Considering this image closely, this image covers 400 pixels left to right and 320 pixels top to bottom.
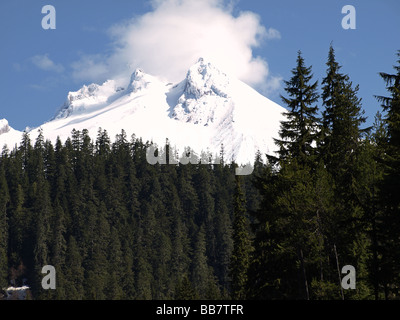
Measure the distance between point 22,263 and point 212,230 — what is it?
149ft

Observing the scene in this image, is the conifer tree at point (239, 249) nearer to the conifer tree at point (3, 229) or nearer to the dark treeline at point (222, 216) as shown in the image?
the dark treeline at point (222, 216)

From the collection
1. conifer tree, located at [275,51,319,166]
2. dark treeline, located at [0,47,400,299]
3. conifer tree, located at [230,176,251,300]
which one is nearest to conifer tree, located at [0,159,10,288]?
dark treeline, located at [0,47,400,299]

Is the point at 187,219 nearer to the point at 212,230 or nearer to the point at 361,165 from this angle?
the point at 212,230

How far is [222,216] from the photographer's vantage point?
5261 inches

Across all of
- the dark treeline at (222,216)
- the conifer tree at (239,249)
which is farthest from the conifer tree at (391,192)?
the conifer tree at (239,249)

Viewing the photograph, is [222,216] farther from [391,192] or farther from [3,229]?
[391,192]

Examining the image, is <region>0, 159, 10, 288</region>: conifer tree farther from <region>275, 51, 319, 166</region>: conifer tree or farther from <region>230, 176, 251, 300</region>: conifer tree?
<region>275, 51, 319, 166</region>: conifer tree

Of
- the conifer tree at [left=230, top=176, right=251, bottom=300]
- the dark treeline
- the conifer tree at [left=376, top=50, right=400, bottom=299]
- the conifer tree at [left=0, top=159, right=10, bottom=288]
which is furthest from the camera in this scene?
the conifer tree at [left=0, top=159, right=10, bottom=288]

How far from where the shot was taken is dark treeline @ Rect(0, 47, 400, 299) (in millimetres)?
26859

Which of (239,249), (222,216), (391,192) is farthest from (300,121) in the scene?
(222,216)

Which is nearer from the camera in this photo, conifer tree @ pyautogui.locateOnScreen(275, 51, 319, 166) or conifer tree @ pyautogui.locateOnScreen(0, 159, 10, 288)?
conifer tree @ pyautogui.locateOnScreen(275, 51, 319, 166)
